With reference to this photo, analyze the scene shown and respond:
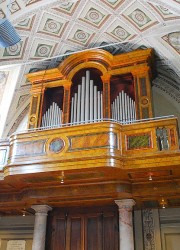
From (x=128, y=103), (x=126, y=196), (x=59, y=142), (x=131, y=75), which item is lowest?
(x=126, y=196)

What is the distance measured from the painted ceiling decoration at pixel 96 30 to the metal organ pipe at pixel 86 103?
112 cm

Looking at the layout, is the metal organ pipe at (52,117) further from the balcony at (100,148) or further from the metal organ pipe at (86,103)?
the balcony at (100,148)

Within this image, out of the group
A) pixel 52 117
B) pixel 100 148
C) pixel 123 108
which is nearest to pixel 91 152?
Result: pixel 100 148

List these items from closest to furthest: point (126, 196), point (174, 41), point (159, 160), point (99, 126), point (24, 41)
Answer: point (159, 160), point (99, 126), point (126, 196), point (174, 41), point (24, 41)

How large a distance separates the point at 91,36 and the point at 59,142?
3.48 meters

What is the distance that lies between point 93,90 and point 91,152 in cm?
270

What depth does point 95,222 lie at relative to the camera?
945cm

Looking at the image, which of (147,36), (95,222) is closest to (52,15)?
(147,36)

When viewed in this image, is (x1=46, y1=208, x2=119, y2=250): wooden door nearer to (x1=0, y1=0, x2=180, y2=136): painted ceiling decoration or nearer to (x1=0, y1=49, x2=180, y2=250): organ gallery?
(x1=0, y1=49, x2=180, y2=250): organ gallery

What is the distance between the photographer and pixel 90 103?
9.41m

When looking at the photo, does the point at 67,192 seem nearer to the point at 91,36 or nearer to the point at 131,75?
the point at 131,75

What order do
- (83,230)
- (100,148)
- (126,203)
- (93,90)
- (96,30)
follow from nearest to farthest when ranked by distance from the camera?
(100,148), (126,203), (83,230), (96,30), (93,90)

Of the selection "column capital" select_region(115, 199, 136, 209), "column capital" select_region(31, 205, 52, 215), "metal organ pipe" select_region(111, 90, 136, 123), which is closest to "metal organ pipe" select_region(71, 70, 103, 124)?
"metal organ pipe" select_region(111, 90, 136, 123)

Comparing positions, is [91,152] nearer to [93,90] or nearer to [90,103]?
[90,103]
